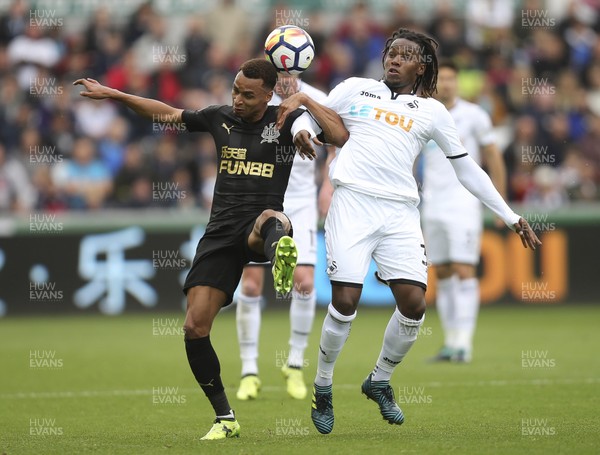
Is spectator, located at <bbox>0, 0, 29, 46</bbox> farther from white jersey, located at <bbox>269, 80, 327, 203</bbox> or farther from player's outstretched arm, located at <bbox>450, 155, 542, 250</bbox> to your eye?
player's outstretched arm, located at <bbox>450, 155, 542, 250</bbox>

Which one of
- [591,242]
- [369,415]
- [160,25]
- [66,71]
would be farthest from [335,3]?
[369,415]

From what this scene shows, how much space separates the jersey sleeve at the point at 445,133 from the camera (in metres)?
8.18

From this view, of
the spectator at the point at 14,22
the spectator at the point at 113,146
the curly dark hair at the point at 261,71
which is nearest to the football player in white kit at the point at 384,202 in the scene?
the curly dark hair at the point at 261,71

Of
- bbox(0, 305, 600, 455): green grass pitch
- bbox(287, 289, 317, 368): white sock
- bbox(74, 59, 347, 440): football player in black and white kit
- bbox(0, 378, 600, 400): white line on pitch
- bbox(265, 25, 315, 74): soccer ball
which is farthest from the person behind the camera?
bbox(287, 289, 317, 368): white sock

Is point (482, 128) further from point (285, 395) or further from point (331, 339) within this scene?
point (331, 339)

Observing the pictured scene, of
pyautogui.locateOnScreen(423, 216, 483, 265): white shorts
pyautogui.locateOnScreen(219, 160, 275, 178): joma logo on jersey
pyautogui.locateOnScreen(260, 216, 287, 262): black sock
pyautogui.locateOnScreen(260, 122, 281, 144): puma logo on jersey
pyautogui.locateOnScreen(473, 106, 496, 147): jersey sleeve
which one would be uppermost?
pyautogui.locateOnScreen(260, 122, 281, 144): puma logo on jersey

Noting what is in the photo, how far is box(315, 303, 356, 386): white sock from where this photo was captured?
800 centimetres

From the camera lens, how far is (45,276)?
1752cm

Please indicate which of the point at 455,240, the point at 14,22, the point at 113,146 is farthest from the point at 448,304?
the point at 14,22

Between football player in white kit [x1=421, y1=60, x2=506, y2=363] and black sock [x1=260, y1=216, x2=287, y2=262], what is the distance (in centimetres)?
550

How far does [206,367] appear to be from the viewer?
782cm

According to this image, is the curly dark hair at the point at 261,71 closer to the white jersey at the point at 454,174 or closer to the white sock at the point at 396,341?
the white sock at the point at 396,341

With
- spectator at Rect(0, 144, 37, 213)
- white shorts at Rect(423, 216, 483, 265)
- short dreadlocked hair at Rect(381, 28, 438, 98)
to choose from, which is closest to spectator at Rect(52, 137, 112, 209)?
spectator at Rect(0, 144, 37, 213)

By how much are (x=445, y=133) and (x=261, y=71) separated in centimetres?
138
